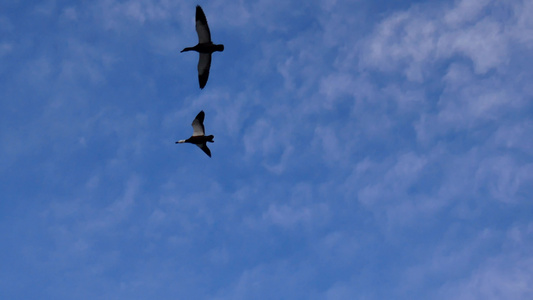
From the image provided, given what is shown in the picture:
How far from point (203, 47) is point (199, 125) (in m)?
5.80

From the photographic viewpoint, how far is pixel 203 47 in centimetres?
4091

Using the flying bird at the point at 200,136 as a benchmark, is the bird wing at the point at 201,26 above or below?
above

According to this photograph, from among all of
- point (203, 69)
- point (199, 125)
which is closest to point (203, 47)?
point (203, 69)

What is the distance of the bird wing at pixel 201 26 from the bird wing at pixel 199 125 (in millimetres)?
5498

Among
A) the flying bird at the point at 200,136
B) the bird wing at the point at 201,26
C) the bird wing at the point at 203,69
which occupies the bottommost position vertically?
the flying bird at the point at 200,136

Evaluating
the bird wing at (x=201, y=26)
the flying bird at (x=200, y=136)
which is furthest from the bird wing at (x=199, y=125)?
the bird wing at (x=201, y=26)

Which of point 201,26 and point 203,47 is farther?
point 203,47

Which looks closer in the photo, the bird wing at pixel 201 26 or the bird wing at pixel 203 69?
the bird wing at pixel 201 26

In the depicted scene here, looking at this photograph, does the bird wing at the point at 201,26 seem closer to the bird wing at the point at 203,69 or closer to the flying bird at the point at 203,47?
the flying bird at the point at 203,47

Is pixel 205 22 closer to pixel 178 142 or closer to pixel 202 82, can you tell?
pixel 202 82

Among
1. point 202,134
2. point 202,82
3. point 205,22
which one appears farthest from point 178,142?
point 205,22

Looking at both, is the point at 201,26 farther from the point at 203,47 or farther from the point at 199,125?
the point at 199,125

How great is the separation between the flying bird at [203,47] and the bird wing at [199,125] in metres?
2.62

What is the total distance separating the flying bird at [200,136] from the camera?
41.0 m
